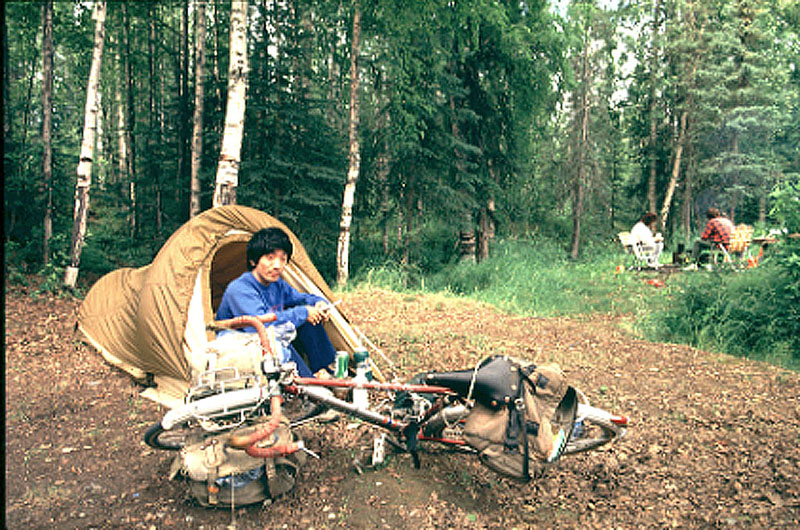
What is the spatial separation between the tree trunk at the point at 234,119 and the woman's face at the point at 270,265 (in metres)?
3.01

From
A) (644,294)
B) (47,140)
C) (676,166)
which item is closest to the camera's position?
(47,140)

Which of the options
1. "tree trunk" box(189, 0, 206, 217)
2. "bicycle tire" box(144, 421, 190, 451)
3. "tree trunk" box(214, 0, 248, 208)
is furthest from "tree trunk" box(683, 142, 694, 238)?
"bicycle tire" box(144, 421, 190, 451)

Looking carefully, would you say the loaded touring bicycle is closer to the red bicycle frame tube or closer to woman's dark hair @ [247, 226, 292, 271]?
the red bicycle frame tube

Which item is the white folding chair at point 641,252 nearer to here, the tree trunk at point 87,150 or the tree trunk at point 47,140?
the tree trunk at point 87,150

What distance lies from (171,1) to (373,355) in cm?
1337

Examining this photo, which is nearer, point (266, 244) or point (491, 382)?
point (491, 382)

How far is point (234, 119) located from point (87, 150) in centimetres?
336

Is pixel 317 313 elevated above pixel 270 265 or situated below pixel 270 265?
below

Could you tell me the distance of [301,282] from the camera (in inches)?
198

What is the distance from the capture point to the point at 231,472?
278cm

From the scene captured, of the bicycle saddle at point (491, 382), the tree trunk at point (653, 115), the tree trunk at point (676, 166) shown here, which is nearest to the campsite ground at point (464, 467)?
the bicycle saddle at point (491, 382)

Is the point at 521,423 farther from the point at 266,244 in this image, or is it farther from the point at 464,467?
the point at 266,244

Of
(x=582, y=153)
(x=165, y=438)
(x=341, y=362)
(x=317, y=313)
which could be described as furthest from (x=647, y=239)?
(x=165, y=438)

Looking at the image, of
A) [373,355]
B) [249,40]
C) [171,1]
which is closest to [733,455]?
[373,355]
